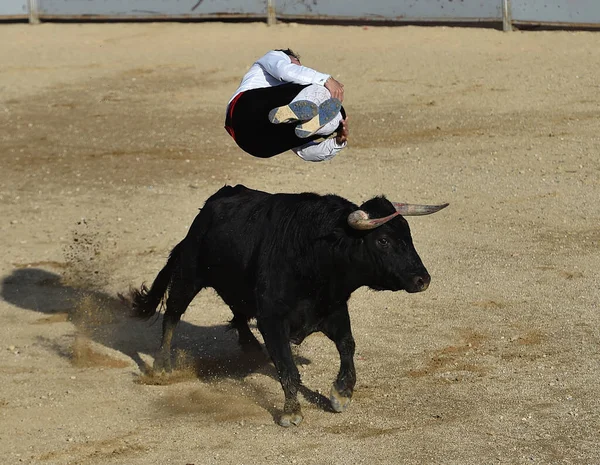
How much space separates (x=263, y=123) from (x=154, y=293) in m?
2.10

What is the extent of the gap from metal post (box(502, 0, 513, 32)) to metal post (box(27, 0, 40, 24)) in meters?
7.92

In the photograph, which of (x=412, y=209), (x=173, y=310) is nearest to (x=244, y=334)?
(x=173, y=310)

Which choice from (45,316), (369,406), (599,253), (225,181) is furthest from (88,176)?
(369,406)

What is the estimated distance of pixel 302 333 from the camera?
845 centimetres

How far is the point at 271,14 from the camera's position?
63.4 ft

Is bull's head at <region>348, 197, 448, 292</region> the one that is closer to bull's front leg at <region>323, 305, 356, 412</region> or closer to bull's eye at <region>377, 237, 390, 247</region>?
bull's eye at <region>377, 237, 390, 247</region>

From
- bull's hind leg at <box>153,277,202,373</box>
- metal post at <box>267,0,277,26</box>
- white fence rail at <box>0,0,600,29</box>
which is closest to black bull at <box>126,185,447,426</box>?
bull's hind leg at <box>153,277,202,373</box>

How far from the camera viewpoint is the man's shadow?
9.38 metres

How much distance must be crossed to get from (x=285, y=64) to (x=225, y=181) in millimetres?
5241

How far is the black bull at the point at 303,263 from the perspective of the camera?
8086 mm

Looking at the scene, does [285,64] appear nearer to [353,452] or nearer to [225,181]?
[353,452]

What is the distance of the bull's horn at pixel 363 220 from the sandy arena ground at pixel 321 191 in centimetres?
123

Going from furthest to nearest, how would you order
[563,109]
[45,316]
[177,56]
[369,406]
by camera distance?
[177,56] → [563,109] → [45,316] → [369,406]

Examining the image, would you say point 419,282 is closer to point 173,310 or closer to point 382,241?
point 382,241
